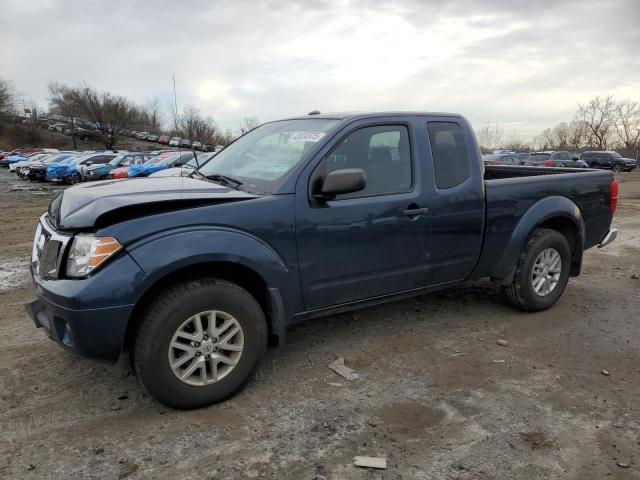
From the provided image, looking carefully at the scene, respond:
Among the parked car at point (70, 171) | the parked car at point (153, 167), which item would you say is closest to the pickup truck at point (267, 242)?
the parked car at point (153, 167)

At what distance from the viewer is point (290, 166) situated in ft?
11.4

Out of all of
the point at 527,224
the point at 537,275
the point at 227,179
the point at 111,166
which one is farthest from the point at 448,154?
the point at 111,166

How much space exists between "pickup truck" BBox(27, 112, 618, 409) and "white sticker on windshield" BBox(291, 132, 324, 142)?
19 mm

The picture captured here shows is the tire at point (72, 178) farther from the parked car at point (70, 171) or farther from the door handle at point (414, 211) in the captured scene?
the door handle at point (414, 211)

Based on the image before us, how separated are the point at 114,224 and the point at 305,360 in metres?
1.79

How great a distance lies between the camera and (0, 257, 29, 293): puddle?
19.1 ft

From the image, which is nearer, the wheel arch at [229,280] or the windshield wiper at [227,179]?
the wheel arch at [229,280]

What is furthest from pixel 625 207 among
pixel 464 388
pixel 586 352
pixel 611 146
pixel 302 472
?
pixel 611 146

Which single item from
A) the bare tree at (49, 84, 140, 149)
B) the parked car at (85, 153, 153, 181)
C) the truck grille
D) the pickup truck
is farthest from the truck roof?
the bare tree at (49, 84, 140, 149)

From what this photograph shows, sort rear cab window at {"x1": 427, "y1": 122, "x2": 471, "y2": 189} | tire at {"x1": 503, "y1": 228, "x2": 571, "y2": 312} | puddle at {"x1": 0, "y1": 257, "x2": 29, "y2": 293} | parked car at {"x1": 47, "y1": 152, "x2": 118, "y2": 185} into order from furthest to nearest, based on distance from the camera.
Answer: parked car at {"x1": 47, "y1": 152, "x2": 118, "y2": 185} < puddle at {"x1": 0, "y1": 257, "x2": 29, "y2": 293} < tire at {"x1": 503, "y1": 228, "x2": 571, "y2": 312} < rear cab window at {"x1": 427, "y1": 122, "x2": 471, "y2": 189}

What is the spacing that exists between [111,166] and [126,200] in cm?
2374

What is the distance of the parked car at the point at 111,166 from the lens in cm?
2403

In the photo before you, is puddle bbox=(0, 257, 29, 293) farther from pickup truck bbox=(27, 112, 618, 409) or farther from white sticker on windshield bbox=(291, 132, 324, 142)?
white sticker on windshield bbox=(291, 132, 324, 142)

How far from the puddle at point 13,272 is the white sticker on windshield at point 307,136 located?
4043 millimetres
